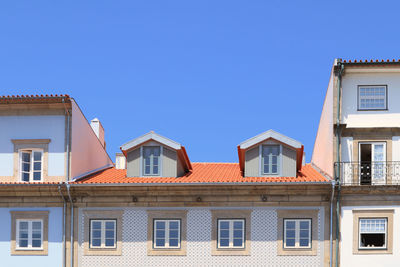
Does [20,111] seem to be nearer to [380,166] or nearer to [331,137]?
[331,137]

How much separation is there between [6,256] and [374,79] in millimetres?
14988

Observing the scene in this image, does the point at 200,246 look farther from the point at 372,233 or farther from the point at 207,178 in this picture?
the point at 372,233

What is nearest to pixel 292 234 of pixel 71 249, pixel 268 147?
pixel 268 147

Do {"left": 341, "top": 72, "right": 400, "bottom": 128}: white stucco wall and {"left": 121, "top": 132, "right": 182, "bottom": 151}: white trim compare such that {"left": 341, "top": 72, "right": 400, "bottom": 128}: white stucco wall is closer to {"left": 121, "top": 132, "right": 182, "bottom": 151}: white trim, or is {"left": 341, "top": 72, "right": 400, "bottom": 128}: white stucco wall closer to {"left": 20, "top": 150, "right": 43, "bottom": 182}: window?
{"left": 121, "top": 132, "right": 182, "bottom": 151}: white trim

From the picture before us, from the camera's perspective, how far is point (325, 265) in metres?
19.9

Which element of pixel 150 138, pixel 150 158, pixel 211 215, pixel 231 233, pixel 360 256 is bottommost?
pixel 360 256

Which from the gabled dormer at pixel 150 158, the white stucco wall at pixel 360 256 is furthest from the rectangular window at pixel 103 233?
the white stucco wall at pixel 360 256

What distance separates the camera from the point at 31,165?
21.3 meters

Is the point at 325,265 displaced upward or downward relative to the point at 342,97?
downward

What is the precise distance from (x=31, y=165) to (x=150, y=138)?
464 centimetres

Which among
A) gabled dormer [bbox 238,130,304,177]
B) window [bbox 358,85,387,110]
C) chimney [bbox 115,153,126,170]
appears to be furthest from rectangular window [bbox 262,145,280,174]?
chimney [bbox 115,153,126,170]

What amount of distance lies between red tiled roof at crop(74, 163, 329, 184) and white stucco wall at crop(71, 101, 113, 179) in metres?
0.49

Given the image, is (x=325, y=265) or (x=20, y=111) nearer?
(x=325, y=265)

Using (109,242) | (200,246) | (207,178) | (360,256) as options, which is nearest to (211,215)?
(200,246)
